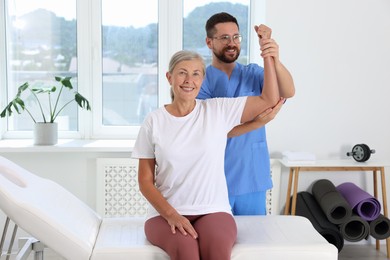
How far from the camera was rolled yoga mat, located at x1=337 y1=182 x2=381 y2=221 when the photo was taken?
3379 millimetres

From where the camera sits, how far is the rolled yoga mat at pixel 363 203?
A: 3.38m

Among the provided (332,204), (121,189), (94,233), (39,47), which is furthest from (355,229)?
(39,47)

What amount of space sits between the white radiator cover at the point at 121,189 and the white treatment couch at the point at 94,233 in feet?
4.04

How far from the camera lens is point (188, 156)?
206 centimetres

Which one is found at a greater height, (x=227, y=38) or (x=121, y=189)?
(x=227, y=38)

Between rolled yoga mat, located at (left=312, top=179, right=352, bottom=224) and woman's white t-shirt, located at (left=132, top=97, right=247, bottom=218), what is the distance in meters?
1.34

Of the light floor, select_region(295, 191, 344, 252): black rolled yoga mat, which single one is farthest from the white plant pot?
select_region(295, 191, 344, 252): black rolled yoga mat

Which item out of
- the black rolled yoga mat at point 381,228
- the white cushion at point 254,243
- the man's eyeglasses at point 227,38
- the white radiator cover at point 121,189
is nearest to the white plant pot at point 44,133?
the white radiator cover at point 121,189

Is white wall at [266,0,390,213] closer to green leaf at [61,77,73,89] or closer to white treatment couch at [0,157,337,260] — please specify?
green leaf at [61,77,73,89]

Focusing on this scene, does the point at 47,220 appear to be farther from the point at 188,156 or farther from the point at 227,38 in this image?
the point at 227,38

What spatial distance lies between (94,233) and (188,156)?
1.50 feet

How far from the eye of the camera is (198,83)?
6.94 ft

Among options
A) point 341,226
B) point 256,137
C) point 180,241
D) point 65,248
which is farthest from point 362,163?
point 65,248

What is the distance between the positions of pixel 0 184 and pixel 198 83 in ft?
2.44
